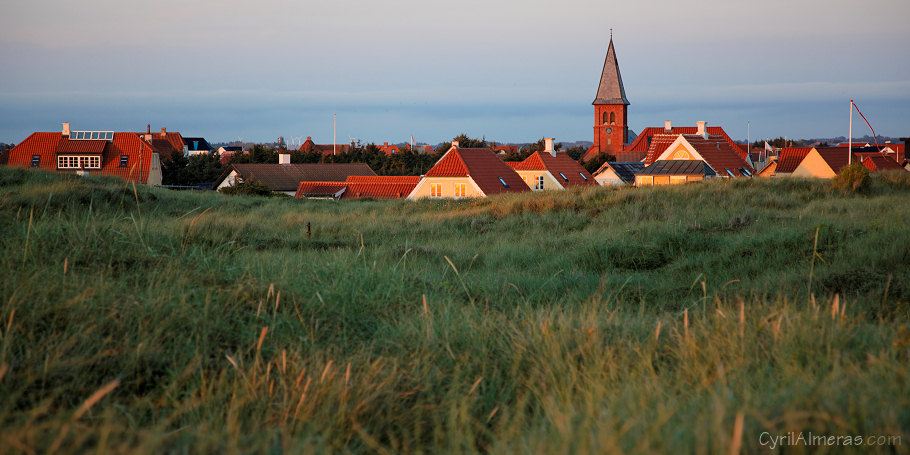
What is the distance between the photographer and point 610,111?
82312mm

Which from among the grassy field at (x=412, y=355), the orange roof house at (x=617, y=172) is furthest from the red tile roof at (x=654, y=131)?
the grassy field at (x=412, y=355)

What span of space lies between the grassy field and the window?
33.7m

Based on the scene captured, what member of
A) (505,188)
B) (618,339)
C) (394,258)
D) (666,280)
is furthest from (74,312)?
(505,188)

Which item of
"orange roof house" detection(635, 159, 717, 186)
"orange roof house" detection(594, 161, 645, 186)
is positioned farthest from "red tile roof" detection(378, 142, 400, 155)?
"orange roof house" detection(635, 159, 717, 186)

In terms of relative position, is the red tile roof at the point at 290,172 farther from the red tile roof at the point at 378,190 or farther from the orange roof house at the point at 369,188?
the red tile roof at the point at 378,190

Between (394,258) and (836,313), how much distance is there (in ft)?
16.5

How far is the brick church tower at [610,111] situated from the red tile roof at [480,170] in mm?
50016

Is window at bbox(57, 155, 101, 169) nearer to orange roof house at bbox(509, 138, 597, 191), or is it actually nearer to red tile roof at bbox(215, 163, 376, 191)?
red tile roof at bbox(215, 163, 376, 191)

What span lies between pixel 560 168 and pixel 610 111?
45.0m

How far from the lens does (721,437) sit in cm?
233

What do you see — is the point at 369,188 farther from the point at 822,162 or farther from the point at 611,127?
the point at 611,127

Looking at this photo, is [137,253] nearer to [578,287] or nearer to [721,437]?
[578,287]

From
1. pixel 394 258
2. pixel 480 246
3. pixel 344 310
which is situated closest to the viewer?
pixel 344 310

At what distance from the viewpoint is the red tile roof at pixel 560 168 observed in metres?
39.2
